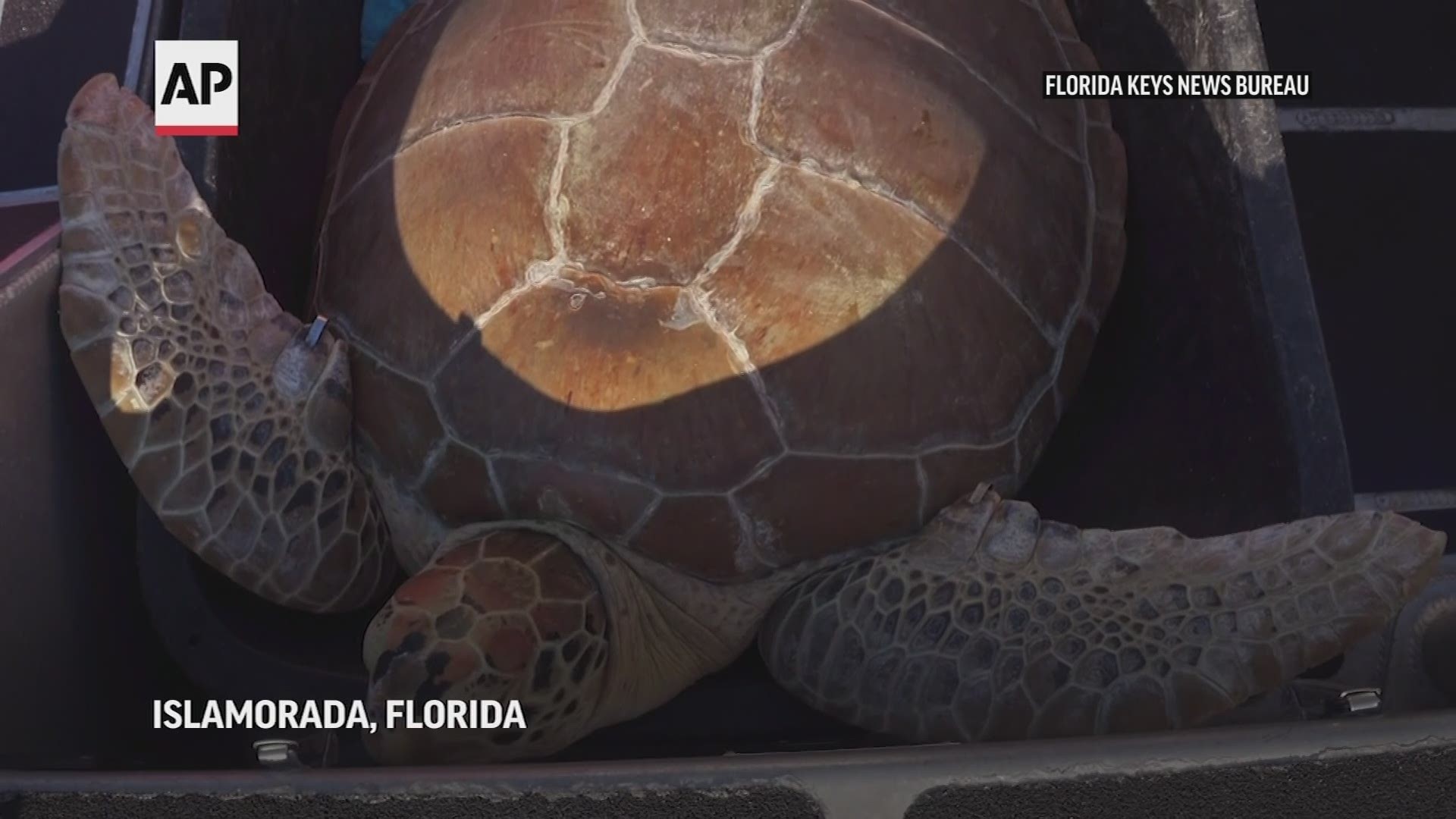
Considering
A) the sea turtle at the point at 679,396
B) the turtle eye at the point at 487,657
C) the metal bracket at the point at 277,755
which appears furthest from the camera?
the sea turtle at the point at 679,396

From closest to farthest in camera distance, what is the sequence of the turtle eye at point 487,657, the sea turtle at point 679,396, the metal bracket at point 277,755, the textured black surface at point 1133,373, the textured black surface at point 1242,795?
the textured black surface at point 1242,795 < the metal bracket at point 277,755 < the turtle eye at point 487,657 < the sea turtle at point 679,396 < the textured black surface at point 1133,373

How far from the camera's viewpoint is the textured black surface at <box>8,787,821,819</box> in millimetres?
567

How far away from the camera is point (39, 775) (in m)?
0.60

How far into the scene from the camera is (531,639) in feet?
2.77

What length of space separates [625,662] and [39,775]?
48 cm

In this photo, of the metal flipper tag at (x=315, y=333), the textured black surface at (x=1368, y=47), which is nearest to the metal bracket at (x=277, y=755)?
the metal flipper tag at (x=315, y=333)

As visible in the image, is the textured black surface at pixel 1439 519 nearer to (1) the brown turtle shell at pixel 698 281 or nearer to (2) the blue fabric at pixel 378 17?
(1) the brown turtle shell at pixel 698 281

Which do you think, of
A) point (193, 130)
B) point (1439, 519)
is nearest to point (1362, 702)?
point (1439, 519)

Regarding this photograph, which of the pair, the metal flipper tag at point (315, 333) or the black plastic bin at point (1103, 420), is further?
the metal flipper tag at point (315, 333)

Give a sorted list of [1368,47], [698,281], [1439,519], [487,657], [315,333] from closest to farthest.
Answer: [487,657] → [698,281] → [315,333] → [1439,519] → [1368,47]

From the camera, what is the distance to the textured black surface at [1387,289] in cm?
156

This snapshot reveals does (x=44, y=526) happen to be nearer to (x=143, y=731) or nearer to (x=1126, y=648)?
(x=143, y=731)

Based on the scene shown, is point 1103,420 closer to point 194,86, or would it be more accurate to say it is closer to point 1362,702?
point 1362,702

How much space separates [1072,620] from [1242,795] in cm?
37
